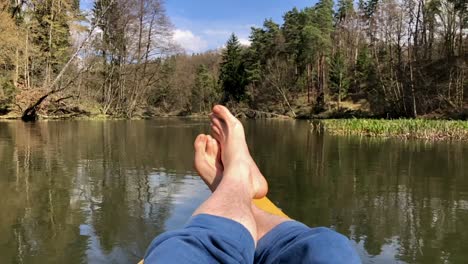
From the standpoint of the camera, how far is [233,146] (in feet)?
8.05

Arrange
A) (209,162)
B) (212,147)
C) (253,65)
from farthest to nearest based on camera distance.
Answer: (253,65) → (212,147) → (209,162)

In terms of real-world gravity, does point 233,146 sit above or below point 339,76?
below

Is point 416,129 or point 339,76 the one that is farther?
point 339,76

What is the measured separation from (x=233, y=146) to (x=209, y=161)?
212 millimetres

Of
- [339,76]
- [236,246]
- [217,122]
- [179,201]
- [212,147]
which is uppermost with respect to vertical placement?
[339,76]

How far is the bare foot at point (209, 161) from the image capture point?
2.47m

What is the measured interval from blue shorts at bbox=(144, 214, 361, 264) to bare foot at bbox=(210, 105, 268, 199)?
23.7 inches

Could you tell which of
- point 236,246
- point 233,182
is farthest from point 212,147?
point 236,246

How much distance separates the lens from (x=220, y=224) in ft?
4.23

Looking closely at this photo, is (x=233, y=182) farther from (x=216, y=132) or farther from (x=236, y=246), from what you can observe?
(x=216, y=132)

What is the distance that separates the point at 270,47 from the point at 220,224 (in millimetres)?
42256

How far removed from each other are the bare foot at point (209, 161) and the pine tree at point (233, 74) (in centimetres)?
4170

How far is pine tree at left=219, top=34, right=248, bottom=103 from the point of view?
44656mm

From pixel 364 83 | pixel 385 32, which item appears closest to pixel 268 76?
pixel 364 83
